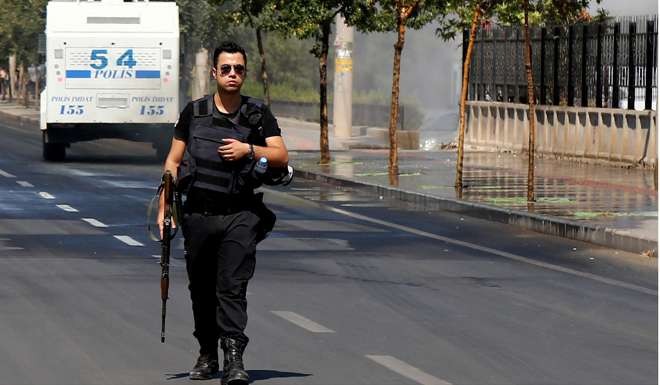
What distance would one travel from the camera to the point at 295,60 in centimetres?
9969

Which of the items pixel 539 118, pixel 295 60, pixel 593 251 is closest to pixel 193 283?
pixel 593 251

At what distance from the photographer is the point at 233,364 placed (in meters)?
9.80

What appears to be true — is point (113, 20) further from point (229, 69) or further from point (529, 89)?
point (229, 69)

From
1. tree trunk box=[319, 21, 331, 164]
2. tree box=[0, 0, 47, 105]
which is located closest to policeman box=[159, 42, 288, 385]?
tree trunk box=[319, 21, 331, 164]

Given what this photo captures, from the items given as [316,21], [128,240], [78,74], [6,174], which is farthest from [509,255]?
[78,74]

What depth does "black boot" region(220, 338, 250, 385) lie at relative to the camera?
9734 mm

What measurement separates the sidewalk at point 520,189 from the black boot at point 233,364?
9.62 metres

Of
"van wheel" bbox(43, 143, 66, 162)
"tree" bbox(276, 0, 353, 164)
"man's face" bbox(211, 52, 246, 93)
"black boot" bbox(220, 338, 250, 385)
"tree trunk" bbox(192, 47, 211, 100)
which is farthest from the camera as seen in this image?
"tree trunk" bbox(192, 47, 211, 100)

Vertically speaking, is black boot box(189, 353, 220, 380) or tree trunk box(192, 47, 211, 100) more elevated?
tree trunk box(192, 47, 211, 100)

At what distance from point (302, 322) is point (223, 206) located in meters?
2.99

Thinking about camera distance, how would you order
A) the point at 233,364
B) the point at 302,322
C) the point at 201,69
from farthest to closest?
the point at 201,69 → the point at 302,322 → the point at 233,364

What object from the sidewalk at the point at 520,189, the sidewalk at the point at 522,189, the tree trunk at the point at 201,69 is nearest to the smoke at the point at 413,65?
the tree trunk at the point at 201,69

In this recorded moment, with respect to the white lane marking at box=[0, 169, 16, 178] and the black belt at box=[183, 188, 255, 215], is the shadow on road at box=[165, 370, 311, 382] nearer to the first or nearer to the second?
the black belt at box=[183, 188, 255, 215]

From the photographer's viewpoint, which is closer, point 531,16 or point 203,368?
point 203,368
